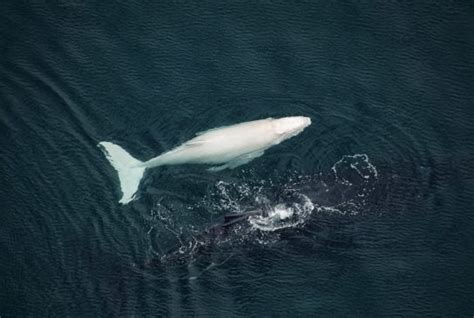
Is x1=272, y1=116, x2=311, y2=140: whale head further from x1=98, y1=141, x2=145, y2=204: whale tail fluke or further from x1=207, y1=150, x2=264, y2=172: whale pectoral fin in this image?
x1=98, y1=141, x2=145, y2=204: whale tail fluke

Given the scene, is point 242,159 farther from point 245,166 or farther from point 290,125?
point 290,125

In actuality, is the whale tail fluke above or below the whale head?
below

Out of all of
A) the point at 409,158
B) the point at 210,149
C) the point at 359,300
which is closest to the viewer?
the point at 359,300

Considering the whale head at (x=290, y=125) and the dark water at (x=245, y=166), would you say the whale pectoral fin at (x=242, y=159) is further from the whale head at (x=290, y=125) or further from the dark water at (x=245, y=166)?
the whale head at (x=290, y=125)

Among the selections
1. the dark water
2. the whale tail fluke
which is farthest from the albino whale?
the dark water

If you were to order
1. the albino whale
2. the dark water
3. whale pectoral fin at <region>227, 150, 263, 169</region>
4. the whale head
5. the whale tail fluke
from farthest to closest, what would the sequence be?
1. the whale head
2. whale pectoral fin at <region>227, 150, 263, 169</region>
3. the albino whale
4. the whale tail fluke
5. the dark water

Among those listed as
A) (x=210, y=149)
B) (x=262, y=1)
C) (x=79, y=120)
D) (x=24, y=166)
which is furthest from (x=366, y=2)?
(x=24, y=166)

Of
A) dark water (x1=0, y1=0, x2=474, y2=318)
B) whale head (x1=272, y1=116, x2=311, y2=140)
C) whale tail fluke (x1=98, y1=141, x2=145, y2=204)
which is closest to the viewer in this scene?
dark water (x1=0, y1=0, x2=474, y2=318)

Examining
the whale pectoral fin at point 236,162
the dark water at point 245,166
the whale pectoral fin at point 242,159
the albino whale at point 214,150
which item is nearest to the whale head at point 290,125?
the albino whale at point 214,150

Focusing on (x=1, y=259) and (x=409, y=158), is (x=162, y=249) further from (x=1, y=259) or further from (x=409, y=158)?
(x=409, y=158)

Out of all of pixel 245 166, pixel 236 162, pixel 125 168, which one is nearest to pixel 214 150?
pixel 236 162
